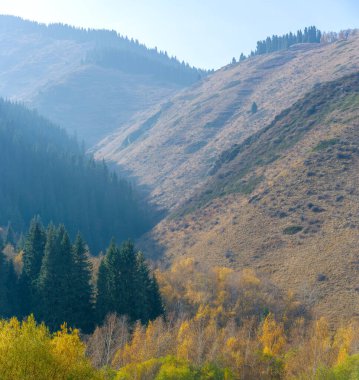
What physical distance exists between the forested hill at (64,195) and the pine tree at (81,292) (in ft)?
242

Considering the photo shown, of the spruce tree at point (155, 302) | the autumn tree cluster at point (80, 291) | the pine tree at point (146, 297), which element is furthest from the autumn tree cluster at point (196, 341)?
the spruce tree at point (155, 302)

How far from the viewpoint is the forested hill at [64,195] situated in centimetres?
14912

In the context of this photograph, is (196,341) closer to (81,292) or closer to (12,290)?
(81,292)

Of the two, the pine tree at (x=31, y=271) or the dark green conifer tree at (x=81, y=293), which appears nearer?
the dark green conifer tree at (x=81, y=293)

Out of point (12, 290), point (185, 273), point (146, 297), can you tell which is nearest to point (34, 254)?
point (12, 290)

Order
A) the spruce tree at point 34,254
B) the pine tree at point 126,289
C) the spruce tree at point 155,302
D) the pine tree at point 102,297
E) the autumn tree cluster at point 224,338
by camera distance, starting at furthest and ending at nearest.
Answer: the spruce tree at point 34,254 → the spruce tree at point 155,302 → the pine tree at point 126,289 → the pine tree at point 102,297 → the autumn tree cluster at point 224,338

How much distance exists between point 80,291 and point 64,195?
10434cm

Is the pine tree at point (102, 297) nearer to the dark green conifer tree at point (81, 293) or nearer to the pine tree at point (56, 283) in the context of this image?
the dark green conifer tree at point (81, 293)

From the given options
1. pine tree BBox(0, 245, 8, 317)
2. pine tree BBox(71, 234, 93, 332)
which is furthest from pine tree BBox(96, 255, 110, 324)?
pine tree BBox(0, 245, 8, 317)

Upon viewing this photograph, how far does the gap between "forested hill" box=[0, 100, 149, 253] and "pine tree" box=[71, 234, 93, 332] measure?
7367 cm

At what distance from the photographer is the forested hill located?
149125mm

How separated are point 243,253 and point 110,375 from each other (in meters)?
65.5

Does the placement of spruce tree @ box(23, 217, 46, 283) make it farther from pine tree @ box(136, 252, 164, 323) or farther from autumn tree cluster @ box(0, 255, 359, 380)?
pine tree @ box(136, 252, 164, 323)

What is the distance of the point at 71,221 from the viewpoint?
497 feet
